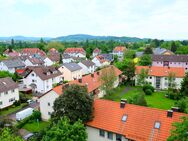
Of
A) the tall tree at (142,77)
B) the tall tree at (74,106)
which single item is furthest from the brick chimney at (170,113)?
the tall tree at (142,77)

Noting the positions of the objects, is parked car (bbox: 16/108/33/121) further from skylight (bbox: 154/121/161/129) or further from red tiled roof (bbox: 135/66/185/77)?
red tiled roof (bbox: 135/66/185/77)

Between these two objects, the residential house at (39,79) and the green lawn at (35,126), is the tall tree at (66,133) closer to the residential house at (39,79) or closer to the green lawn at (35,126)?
the green lawn at (35,126)

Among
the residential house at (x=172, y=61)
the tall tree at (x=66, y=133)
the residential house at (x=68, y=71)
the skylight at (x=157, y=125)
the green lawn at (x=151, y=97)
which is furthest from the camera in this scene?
the residential house at (x=172, y=61)

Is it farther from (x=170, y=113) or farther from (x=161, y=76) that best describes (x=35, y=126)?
(x=161, y=76)

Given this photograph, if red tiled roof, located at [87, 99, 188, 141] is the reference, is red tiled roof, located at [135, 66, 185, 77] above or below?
above

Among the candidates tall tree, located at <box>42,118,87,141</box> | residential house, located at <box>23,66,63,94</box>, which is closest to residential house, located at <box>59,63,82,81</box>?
residential house, located at <box>23,66,63,94</box>

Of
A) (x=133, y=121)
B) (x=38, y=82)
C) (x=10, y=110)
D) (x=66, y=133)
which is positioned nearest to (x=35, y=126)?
(x=10, y=110)
